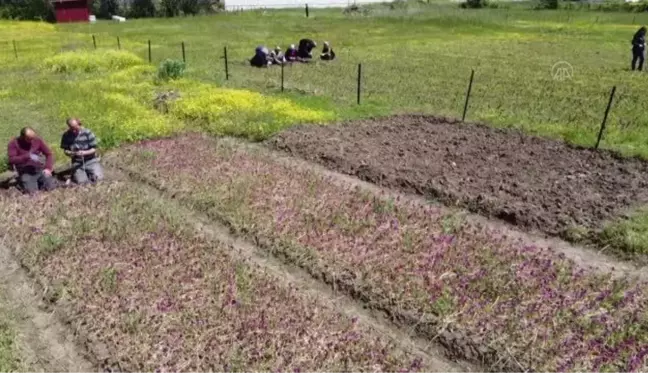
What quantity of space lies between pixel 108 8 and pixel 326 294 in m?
62.0

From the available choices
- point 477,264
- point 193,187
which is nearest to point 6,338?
point 193,187

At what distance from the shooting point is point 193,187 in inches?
408

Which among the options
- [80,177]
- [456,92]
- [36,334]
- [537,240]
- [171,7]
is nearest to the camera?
[36,334]

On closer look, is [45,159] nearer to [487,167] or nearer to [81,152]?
[81,152]

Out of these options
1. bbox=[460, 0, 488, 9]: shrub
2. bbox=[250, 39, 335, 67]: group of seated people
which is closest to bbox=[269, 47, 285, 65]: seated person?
bbox=[250, 39, 335, 67]: group of seated people

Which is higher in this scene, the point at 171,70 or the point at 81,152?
the point at 171,70

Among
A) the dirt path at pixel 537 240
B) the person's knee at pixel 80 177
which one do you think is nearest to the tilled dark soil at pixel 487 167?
the dirt path at pixel 537 240

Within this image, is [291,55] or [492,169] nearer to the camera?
[492,169]

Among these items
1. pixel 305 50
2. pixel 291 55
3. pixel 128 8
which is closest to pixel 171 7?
pixel 128 8

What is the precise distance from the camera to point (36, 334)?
6324mm

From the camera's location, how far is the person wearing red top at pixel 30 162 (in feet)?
33.5

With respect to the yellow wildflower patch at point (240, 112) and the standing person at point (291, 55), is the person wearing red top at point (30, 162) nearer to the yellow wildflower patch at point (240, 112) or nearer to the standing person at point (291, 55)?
the yellow wildflower patch at point (240, 112)

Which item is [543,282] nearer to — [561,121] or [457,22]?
[561,121]

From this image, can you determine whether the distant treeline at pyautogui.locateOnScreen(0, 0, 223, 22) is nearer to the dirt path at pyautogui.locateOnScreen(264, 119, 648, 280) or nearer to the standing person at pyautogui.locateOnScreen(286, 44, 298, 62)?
the standing person at pyautogui.locateOnScreen(286, 44, 298, 62)
